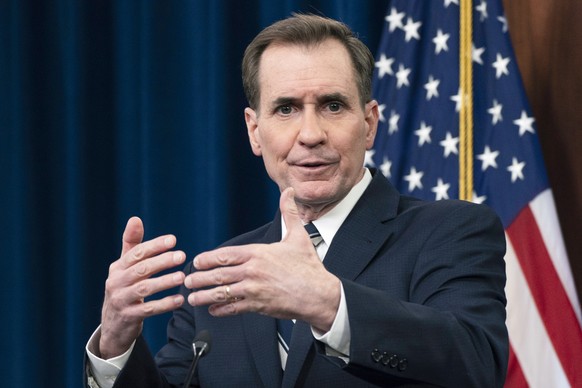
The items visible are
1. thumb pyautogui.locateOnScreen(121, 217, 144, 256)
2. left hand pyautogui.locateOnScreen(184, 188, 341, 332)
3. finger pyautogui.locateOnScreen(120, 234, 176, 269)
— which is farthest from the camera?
thumb pyautogui.locateOnScreen(121, 217, 144, 256)

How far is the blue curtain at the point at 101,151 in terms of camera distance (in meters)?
4.04

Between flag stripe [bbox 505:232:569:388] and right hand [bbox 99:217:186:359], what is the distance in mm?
1441

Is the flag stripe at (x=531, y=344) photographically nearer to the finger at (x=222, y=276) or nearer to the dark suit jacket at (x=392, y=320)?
the dark suit jacket at (x=392, y=320)

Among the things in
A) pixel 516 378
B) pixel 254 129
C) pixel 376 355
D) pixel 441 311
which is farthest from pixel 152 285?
pixel 516 378

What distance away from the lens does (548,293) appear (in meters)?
3.19

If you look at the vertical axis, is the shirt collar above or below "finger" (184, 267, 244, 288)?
below

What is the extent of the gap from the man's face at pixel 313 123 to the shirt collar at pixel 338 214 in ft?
0.05

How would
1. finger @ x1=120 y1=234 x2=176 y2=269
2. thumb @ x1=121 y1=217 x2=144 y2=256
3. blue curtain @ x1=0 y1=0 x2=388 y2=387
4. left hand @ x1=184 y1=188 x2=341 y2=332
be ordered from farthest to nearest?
blue curtain @ x1=0 y1=0 x2=388 y2=387 → thumb @ x1=121 y1=217 x2=144 y2=256 → finger @ x1=120 y1=234 x2=176 y2=269 → left hand @ x1=184 y1=188 x2=341 y2=332

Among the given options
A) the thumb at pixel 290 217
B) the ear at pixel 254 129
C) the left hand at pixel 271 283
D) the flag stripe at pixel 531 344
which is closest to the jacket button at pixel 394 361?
the left hand at pixel 271 283

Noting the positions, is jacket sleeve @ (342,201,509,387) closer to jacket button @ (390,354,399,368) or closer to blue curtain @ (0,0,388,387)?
jacket button @ (390,354,399,368)

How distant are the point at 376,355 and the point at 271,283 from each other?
24cm

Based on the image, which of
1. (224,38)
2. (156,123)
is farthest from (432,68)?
(156,123)

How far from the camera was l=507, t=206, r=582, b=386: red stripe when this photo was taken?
10.3ft

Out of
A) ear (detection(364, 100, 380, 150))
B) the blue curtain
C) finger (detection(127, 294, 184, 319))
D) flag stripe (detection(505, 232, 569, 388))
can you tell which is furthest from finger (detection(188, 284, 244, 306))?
the blue curtain
